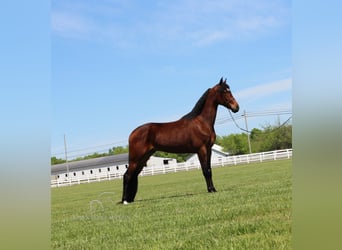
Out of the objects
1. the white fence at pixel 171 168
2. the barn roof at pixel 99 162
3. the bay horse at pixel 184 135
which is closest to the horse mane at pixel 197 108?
the bay horse at pixel 184 135

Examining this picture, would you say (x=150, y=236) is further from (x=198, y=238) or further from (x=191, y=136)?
(x=191, y=136)

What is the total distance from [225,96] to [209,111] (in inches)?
6.0

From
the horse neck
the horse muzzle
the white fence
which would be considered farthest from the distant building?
the horse muzzle

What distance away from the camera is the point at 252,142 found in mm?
2412

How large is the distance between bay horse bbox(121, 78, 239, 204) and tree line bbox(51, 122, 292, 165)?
0.08 m

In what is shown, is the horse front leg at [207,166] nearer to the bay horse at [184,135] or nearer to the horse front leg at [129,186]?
the bay horse at [184,135]

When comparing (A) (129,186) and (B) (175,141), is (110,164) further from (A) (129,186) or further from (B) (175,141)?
(B) (175,141)

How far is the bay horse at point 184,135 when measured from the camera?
245 centimetres

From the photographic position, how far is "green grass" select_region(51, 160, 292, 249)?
200cm

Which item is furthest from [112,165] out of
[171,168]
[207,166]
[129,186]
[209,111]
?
[209,111]

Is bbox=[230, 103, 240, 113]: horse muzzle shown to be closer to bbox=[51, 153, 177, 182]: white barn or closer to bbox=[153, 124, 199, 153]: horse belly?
bbox=[153, 124, 199, 153]: horse belly

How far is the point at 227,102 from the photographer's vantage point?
95.9 inches

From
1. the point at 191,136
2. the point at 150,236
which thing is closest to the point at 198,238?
the point at 150,236

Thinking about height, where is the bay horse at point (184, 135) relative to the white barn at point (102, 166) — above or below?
above
